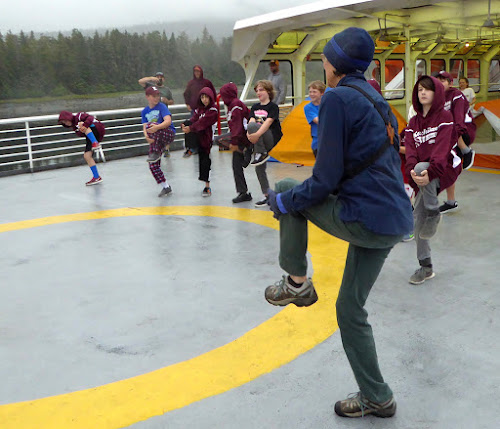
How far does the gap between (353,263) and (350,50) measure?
3.38 feet

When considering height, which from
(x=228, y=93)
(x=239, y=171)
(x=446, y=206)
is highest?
Answer: (x=228, y=93)

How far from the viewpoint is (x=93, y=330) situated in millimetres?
3791

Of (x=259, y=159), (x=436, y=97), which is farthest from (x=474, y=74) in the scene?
(x=436, y=97)

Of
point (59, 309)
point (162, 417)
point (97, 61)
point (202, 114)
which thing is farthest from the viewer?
point (97, 61)

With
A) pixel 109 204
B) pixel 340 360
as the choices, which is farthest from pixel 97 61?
pixel 340 360

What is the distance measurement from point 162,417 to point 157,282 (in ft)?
7.08

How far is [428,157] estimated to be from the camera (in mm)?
4434

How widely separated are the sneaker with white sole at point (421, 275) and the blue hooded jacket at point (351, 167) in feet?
7.72

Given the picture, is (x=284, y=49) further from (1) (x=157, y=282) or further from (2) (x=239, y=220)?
(1) (x=157, y=282)

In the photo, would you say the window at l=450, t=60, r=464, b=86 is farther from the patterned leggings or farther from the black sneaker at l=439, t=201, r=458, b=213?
the patterned leggings

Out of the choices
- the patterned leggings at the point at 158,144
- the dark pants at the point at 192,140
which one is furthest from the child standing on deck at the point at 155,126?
the dark pants at the point at 192,140

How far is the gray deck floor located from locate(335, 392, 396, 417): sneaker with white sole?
0.04 meters

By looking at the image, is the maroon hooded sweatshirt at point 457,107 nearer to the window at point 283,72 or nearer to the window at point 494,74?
the window at point 283,72

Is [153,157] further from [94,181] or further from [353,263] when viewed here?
[353,263]
